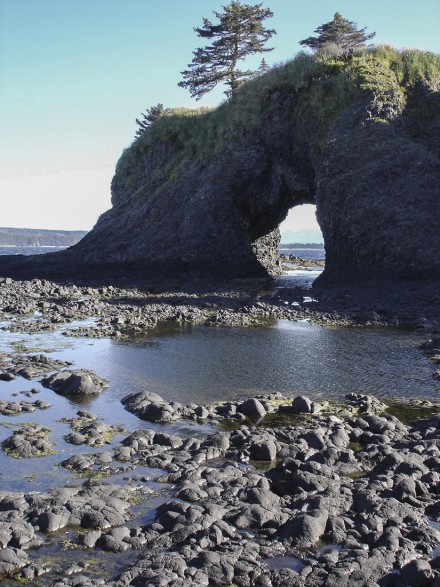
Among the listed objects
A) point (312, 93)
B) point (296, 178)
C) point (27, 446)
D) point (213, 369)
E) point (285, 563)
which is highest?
point (312, 93)

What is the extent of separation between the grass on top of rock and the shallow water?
1955 cm

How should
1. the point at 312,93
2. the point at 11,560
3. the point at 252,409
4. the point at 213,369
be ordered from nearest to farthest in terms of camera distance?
the point at 11,560, the point at 252,409, the point at 213,369, the point at 312,93

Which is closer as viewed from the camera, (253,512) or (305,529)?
(305,529)

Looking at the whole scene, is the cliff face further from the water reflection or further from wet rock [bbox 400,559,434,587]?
wet rock [bbox 400,559,434,587]

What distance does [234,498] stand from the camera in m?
9.28

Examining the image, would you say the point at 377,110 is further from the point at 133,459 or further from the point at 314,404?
the point at 133,459

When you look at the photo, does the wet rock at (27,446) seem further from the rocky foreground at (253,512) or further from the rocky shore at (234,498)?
the rocky foreground at (253,512)

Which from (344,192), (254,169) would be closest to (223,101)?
(254,169)

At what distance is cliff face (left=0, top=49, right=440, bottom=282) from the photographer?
35594 mm

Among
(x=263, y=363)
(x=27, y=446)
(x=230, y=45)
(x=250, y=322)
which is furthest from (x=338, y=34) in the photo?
(x=27, y=446)

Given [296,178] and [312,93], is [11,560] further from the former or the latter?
[312,93]

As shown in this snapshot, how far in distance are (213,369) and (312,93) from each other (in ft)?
95.3

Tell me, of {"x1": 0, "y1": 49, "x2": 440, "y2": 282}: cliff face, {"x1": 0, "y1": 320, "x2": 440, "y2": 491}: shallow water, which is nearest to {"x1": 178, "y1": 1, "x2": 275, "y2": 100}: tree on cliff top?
{"x1": 0, "y1": 49, "x2": 440, "y2": 282}: cliff face

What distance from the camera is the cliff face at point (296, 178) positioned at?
35594 millimetres
